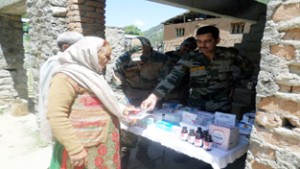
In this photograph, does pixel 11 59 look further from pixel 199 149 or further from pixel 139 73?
pixel 199 149

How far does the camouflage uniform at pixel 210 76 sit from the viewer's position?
8.90 feet

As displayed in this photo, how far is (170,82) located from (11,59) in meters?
5.22

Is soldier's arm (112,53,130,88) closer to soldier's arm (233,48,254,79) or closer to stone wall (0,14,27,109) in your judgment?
soldier's arm (233,48,254,79)

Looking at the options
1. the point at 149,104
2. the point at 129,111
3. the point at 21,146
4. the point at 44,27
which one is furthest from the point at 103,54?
the point at 21,146

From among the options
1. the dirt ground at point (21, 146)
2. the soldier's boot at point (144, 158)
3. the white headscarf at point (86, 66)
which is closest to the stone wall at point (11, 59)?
the dirt ground at point (21, 146)

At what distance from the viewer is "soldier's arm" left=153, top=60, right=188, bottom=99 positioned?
8.54 ft

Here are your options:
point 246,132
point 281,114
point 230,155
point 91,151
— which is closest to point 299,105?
point 281,114

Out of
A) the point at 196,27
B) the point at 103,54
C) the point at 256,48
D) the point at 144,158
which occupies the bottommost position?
the point at 144,158

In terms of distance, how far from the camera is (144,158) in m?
3.47

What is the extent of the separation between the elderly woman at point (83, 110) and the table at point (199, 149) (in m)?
0.40

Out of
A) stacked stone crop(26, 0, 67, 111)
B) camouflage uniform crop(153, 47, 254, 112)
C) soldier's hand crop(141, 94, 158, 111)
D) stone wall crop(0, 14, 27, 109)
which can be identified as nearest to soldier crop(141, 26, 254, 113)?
camouflage uniform crop(153, 47, 254, 112)

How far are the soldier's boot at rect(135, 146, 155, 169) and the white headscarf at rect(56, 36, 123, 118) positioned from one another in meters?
1.83

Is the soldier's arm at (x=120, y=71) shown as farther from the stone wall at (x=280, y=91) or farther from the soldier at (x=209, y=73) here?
the stone wall at (x=280, y=91)

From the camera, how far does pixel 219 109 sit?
2703 millimetres
